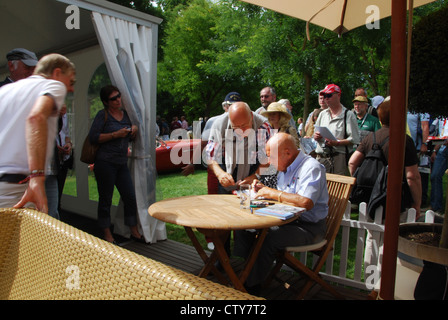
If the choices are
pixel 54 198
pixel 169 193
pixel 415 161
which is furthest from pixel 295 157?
pixel 169 193

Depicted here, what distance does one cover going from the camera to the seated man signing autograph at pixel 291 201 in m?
2.53

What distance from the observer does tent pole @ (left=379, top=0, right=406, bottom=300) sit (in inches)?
43.8

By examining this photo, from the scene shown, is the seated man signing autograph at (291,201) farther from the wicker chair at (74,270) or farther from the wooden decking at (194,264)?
the wicker chair at (74,270)

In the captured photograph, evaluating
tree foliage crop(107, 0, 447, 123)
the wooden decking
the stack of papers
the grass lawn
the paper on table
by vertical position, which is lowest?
the wooden decking

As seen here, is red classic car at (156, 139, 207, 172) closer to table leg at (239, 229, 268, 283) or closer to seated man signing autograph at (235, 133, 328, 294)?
seated man signing autograph at (235, 133, 328, 294)

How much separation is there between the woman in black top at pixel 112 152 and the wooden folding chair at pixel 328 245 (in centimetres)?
225

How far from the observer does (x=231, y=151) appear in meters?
3.23

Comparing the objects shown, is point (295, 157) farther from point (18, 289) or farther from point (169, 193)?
point (169, 193)

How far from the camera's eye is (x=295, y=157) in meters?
2.74

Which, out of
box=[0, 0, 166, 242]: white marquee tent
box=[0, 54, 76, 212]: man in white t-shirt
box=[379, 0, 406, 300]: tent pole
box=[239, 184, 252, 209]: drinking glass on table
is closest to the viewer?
box=[379, 0, 406, 300]: tent pole

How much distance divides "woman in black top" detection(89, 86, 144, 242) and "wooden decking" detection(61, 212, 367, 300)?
0.44 meters

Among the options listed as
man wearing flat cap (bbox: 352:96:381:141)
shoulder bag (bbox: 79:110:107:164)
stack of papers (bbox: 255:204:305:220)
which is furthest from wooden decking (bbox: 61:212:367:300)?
man wearing flat cap (bbox: 352:96:381:141)

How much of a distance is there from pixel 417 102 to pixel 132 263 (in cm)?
138

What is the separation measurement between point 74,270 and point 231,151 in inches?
84.2
